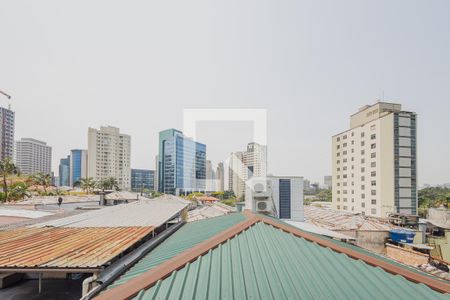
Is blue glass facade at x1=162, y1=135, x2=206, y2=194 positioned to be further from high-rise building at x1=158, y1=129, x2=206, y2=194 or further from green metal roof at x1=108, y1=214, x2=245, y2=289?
green metal roof at x1=108, y1=214, x2=245, y2=289

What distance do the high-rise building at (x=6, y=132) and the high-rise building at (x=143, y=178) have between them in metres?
53.6

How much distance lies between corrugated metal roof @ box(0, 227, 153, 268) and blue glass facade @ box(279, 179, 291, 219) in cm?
3739

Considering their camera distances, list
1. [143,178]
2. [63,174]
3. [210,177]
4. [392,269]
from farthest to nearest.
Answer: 1. [63,174]
2. [143,178]
3. [210,177]
4. [392,269]

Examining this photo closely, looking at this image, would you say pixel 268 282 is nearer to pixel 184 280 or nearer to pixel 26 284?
pixel 184 280

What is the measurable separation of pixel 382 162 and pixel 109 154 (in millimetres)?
95275

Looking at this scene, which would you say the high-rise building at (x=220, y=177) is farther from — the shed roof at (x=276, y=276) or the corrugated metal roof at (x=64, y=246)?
the shed roof at (x=276, y=276)

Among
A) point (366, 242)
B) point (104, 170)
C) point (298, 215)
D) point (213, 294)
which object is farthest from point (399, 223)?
point (104, 170)

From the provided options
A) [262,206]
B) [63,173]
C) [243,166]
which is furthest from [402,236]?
[63,173]

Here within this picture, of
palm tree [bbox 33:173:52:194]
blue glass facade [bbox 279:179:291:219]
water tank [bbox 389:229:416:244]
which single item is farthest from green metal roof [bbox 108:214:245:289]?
palm tree [bbox 33:173:52:194]

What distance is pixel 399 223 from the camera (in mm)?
26594

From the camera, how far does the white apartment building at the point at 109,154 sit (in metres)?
92.9

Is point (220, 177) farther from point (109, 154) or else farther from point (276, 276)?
point (276, 276)

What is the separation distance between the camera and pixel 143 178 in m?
135

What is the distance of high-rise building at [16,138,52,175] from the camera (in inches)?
5022
